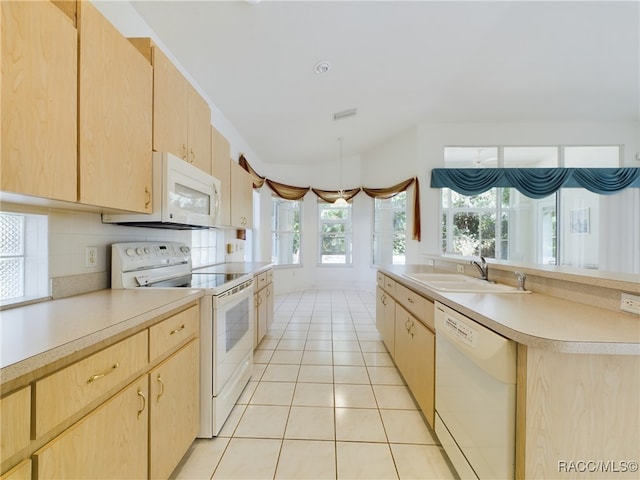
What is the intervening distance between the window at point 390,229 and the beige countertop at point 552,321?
418 centimetres

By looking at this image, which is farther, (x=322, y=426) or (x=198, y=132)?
(x=198, y=132)

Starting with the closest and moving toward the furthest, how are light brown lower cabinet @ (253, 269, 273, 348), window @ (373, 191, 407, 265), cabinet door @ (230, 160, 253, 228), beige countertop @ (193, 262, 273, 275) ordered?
beige countertop @ (193, 262, 273, 275) < light brown lower cabinet @ (253, 269, 273, 348) < cabinet door @ (230, 160, 253, 228) < window @ (373, 191, 407, 265)

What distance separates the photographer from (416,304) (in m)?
1.79

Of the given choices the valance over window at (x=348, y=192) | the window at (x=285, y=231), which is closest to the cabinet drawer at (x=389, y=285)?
the valance over window at (x=348, y=192)

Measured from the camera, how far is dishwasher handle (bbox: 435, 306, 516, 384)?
0.89m

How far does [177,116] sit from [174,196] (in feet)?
1.85


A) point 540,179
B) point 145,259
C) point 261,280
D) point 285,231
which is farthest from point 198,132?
point 540,179

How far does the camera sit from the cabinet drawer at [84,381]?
2.18 feet

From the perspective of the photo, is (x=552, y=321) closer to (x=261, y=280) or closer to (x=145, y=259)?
(x=145, y=259)

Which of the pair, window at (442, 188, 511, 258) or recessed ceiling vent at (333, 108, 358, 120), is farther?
window at (442, 188, 511, 258)

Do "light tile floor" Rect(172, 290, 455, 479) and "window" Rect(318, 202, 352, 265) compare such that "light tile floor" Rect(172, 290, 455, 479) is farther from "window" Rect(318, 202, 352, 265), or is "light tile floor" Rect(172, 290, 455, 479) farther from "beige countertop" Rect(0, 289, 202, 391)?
"window" Rect(318, 202, 352, 265)

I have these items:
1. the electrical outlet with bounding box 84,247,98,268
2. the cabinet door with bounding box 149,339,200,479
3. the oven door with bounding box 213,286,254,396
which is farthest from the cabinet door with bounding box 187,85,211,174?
the cabinet door with bounding box 149,339,200,479

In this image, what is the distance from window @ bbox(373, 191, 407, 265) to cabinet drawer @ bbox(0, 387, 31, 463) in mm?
5394

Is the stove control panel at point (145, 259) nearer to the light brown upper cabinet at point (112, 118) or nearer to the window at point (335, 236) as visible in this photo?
the light brown upper cabinet at point (112, 118)
